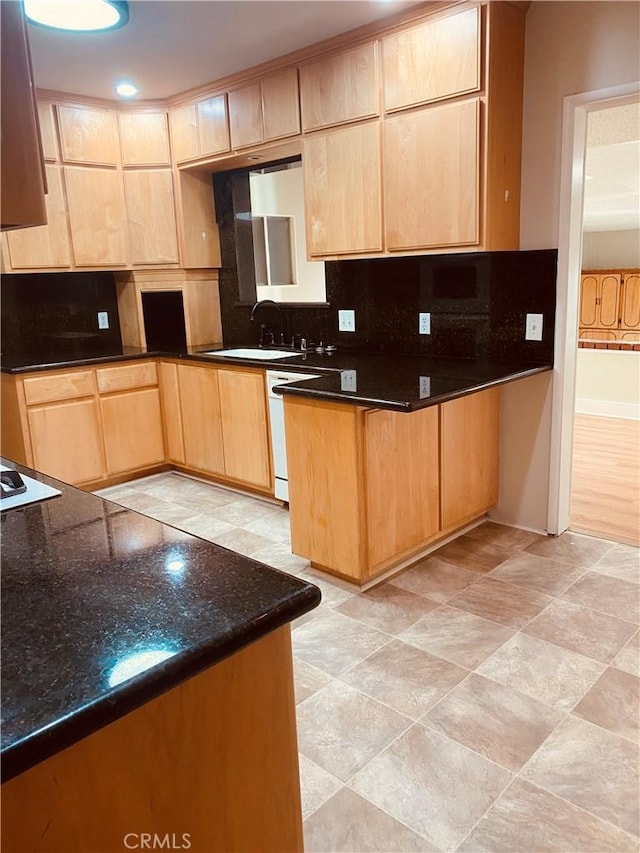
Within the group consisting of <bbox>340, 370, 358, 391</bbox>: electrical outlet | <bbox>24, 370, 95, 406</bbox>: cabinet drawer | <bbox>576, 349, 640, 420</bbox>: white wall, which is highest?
<bbox>340, 370, 358, 391</bbox>: electrical outlet

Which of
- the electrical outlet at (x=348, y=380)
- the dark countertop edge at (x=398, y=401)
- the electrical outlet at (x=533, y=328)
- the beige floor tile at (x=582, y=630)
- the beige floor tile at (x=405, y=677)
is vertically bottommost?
the beige floor tile at (x=405, y=677)

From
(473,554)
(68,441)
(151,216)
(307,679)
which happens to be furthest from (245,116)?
(307,679)

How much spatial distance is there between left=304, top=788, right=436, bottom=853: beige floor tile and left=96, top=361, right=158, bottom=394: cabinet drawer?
3092 millimetres

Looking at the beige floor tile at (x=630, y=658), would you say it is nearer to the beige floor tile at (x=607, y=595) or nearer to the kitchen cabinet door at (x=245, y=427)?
the beige floor tile at (x=607, y=595)

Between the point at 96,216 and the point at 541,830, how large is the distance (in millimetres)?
4149

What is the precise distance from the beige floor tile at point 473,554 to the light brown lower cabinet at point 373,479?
0.09 metres

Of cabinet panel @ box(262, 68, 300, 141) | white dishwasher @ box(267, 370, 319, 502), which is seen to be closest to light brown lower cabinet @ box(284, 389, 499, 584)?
white dishwasher @ box(267, 370, 319, 502)

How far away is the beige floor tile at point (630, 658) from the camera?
224 centimetres

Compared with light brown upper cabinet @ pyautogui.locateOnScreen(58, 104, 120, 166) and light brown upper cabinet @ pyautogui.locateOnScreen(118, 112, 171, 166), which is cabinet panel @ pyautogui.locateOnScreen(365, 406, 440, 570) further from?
light brown upper cabinet @ pyautogui.locateOnScreen(58, 104, 120, 166)

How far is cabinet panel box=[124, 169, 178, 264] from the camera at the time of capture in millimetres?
4375

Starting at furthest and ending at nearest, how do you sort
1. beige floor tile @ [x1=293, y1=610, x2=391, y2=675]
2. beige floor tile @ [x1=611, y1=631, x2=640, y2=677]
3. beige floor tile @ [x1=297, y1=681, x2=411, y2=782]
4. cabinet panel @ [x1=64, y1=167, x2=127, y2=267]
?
cabinet panel @ [x1=64, y1=167, x2=127, y2=267] → beige floor tile @ [x1=293, y1=610, x2=391, y2=675] → beige floor tile @ [x1=611, y1=631, x2=640, y2=677] → beige floor tile @ [x1=297, y1=681, x2=411, y2=782]

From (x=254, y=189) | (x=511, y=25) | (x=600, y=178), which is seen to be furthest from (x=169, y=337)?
(x=600, y=178)

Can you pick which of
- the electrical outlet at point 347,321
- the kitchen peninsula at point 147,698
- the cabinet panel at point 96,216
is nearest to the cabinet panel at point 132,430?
the cabinet panel at point 96,216

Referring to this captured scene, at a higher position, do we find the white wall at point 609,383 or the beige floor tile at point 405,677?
the white wall at point 609,383
